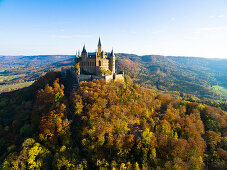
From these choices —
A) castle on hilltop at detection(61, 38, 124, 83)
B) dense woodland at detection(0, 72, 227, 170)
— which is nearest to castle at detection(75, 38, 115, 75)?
castle on hilltop at detection(61, 38, 124, 83)

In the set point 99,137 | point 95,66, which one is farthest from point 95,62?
point 99,137

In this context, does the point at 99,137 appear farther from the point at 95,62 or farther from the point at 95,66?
the point at 95,62

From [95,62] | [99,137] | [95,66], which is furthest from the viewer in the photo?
[95,66]

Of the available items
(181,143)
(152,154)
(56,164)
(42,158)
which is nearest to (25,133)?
(42,158)

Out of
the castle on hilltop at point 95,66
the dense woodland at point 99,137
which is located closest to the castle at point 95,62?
the castle on hilltop at point 95,66

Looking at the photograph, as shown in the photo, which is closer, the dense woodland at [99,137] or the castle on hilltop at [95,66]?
the dense woodland at [99,137]

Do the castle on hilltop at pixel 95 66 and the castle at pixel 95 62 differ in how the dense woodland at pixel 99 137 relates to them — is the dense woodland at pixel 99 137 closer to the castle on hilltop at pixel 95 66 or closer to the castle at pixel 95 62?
the castle on hilltop at pixel 95 66

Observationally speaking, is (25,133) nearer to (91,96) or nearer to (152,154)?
(91,96)

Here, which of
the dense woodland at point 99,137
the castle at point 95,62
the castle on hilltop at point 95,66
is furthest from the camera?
the castle at point 95,62

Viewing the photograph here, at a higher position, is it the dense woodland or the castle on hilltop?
the castle on hilltop

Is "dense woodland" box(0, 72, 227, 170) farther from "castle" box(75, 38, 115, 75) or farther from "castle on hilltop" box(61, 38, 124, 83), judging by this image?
"castle" box(75, 38, 115, 75)
